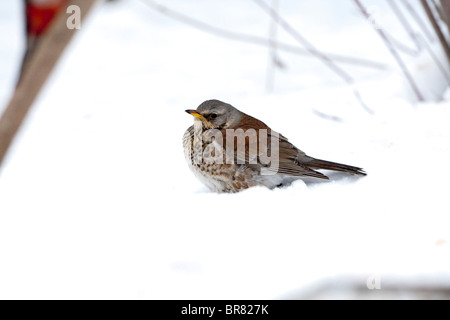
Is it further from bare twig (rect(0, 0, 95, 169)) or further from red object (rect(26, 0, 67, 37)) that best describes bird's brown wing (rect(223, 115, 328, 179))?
bare twig (rect(0, 0, 95, 169))

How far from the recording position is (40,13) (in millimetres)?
1252

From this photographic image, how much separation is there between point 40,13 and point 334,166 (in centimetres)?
223

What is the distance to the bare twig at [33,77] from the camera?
3.65ft

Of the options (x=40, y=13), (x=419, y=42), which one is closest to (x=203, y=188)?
(x=40, y=13)

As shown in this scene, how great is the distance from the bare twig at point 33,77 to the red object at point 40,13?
3.3 inches

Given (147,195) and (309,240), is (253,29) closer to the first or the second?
(147,195)

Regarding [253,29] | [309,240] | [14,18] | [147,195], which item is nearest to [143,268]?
[309,240]

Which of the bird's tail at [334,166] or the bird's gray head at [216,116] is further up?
the bird's gray head at [216,116]

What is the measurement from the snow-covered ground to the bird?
154 mm

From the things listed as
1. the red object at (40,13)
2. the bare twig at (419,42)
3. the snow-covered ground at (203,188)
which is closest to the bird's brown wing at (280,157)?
the snow-covered ground at (203,188)

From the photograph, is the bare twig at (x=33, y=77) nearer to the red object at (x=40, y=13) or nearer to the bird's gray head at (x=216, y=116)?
the red object at (x=40, y=13)

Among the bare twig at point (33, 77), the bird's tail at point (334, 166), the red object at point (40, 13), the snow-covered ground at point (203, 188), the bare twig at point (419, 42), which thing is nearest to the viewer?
the bare twig at point (33, 77)

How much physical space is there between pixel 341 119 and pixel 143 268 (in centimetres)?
227

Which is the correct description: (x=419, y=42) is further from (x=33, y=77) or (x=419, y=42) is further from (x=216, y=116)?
(x=33, y=77)
